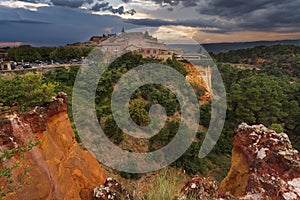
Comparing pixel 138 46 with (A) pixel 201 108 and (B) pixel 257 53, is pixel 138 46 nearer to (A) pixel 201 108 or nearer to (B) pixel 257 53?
(A) pixel 201 108

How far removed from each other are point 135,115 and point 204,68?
19.5 meters

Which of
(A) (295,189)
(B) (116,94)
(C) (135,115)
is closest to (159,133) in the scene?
(C) (135,115)

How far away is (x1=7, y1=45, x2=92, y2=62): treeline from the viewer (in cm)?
2726

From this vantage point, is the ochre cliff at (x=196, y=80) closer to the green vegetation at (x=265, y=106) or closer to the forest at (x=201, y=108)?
the forest at (x=201, y=108)

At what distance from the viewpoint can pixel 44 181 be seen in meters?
6.20

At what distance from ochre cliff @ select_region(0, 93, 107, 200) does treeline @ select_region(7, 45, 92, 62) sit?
21.6 meters

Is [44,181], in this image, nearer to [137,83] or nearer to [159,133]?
[159,133]

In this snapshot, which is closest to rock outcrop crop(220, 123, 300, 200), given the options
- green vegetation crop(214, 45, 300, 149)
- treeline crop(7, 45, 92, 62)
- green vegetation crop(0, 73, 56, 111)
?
green vegetation crop(0, 73, 56, 111)

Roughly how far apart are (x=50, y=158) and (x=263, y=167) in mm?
5850

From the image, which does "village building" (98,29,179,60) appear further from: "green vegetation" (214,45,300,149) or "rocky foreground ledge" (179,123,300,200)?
"rocky foreground ledge" (179,123,300,200)

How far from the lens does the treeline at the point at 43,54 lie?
27.3 metres

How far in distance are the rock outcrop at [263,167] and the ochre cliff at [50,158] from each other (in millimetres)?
4681

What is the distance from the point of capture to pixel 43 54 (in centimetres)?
2927

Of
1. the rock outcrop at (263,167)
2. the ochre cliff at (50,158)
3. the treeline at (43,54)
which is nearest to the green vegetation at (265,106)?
the rock outcrop at (263,167)
